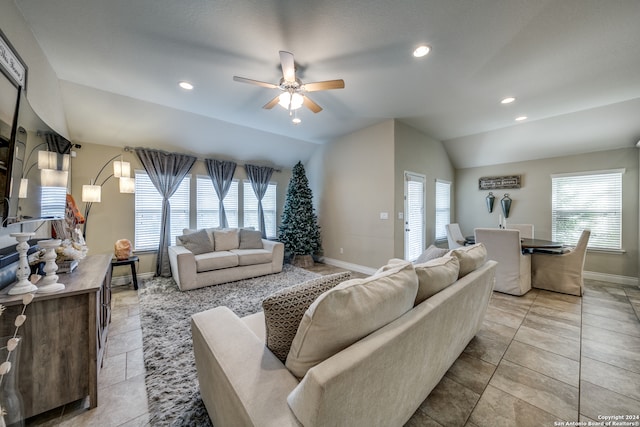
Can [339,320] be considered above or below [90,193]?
below

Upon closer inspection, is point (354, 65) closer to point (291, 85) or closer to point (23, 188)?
point (291, 85)

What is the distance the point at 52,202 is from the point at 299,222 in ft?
12.2

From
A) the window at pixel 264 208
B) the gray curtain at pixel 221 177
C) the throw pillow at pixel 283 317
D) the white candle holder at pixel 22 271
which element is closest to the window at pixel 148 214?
the gray curtain at pixel 221 177

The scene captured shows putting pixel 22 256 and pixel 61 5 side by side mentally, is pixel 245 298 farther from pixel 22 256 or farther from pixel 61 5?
pixel 61 5

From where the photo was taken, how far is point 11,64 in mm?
1759

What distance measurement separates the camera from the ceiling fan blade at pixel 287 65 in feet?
7.01

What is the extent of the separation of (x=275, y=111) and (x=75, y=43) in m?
2.33

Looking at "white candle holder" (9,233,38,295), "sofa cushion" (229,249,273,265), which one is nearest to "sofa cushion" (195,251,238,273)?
"sofa cushion" (229,249,273,265)

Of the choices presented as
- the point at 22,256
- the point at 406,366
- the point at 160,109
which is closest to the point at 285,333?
the point at 406,366

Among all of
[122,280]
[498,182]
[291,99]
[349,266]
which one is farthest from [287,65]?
[498,182]

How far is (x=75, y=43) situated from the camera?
7.54 feet

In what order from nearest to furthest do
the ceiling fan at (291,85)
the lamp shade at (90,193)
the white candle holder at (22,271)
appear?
1. the white candle holder at (22,271)
2. the ceiling fan at (291,85)
3. the lamp shade at (90,193)

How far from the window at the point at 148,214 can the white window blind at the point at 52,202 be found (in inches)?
90.5

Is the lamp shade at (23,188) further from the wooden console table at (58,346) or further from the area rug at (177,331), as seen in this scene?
the area rug at (177,331)
